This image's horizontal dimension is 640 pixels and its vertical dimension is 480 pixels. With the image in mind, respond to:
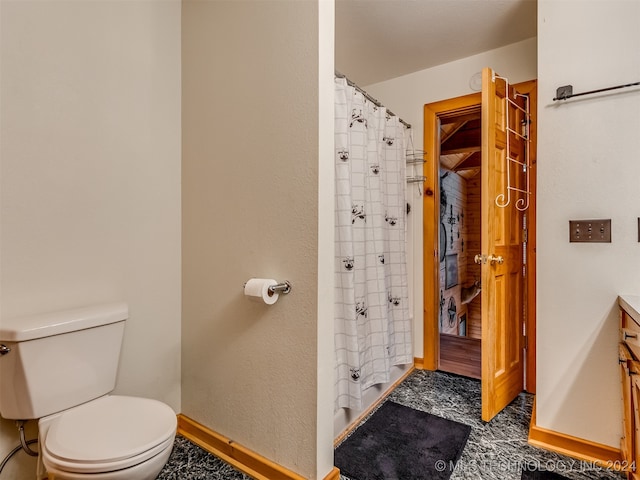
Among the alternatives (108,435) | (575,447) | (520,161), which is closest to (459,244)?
(520,161)

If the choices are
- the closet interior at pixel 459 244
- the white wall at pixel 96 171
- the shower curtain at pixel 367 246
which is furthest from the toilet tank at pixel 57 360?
the closet interior at pixel 459 244

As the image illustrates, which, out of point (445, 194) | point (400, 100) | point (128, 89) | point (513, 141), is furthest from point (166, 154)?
point (445, 194)

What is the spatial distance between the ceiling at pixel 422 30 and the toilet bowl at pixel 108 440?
2.31m

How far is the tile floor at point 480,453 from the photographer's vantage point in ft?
4.71

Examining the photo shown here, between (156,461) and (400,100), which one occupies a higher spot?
(400,100)

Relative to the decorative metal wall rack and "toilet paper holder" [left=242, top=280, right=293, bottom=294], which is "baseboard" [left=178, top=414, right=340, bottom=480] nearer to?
"toilet paper holder" [left=242, top=280, right=293, bottom=294]

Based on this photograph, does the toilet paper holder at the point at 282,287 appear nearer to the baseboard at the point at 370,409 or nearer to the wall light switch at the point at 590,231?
the baseboard at the point at 370,409

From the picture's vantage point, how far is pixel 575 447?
1.55 metres

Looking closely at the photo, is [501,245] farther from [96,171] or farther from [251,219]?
[96,171]

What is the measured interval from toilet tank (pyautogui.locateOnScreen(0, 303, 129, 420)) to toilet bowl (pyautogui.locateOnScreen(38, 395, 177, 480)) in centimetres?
7

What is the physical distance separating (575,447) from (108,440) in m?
2.05

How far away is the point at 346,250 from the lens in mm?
1717

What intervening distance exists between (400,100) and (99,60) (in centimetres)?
217

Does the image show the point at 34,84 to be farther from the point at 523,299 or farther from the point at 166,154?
the point at 523,299
